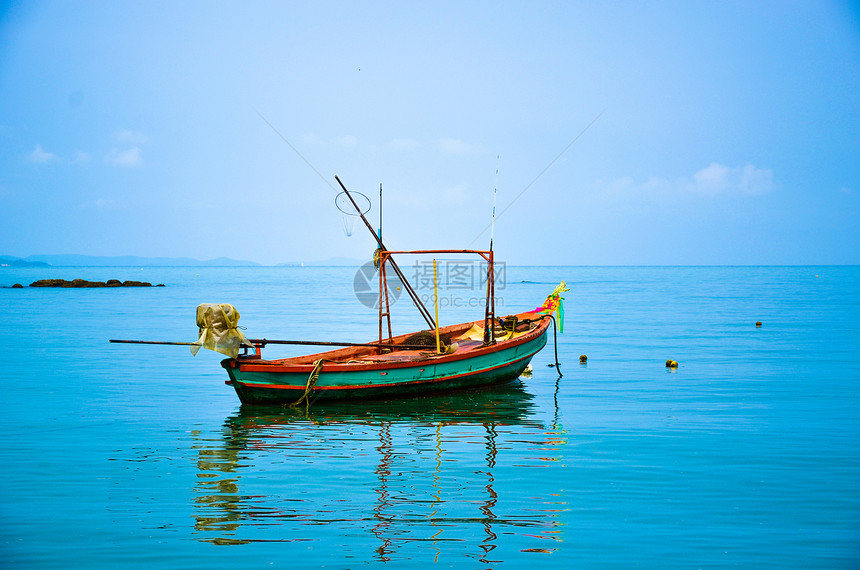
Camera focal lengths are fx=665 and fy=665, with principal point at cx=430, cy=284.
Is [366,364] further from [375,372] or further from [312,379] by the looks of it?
[312,379]

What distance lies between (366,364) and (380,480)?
5.82 meters

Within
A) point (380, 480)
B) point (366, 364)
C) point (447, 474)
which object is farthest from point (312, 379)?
point (447, 474)

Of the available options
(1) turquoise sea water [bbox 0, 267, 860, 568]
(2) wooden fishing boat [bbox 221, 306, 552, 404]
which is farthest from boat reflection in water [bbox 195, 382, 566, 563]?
(2) wooden fishing boat [bbox 221, 306, 552, 404]

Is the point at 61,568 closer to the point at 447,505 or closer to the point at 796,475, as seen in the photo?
the point at 447,505

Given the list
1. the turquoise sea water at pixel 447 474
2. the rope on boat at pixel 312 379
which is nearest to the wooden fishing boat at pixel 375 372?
the rope on boat at pixel 312 379

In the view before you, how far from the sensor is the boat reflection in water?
29.6 feet

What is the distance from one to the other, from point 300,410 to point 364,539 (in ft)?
27.5

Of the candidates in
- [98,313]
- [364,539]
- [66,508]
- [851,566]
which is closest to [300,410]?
[66,508]

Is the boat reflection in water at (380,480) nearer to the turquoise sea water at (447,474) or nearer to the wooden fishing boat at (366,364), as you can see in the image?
the turquoise sea water at (447,474)

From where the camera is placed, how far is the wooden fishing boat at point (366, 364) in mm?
15805

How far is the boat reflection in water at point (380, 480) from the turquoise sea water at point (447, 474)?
0.16 ft


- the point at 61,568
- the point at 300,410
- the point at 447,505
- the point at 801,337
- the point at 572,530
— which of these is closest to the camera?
the point at 61,568

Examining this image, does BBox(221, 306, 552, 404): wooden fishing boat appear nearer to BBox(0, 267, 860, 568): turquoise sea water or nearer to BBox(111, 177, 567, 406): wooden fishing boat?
BBox(111, 177, 567, 406): wooden fishing boat

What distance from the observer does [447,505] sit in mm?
10062
